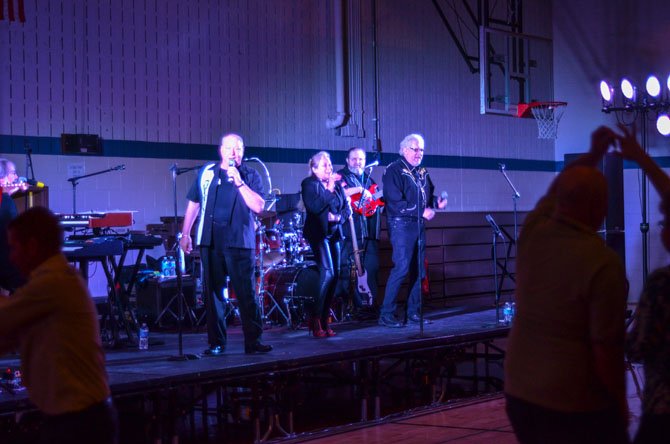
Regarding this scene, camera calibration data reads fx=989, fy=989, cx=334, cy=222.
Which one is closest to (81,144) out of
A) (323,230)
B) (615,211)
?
(323,230)

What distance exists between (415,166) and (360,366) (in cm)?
245

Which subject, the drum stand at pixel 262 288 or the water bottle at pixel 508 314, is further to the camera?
the drum stand at pixel 262 288

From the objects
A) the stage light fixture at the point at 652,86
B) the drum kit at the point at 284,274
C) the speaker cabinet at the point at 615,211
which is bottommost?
the drum kit at the point at 284,274

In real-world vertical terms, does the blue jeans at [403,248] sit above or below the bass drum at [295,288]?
above

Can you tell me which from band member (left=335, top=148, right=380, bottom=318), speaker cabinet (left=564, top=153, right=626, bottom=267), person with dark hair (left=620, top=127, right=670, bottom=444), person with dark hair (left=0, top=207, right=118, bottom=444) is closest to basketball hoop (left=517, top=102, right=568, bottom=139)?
speaker cabinet (left=564, top=153, right=626, bottom=267)

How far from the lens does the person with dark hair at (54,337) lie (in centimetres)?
353

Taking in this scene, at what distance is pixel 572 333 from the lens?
10.8 feet

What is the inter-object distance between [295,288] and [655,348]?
7856mm

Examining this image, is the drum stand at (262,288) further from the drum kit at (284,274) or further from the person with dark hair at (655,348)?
the person with dark hair at (655,348)

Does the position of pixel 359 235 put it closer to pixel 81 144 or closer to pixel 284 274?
pixel 284 274

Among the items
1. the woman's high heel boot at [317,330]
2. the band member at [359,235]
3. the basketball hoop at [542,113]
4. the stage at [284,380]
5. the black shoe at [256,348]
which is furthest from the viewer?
the basketball hoop at [542,113]

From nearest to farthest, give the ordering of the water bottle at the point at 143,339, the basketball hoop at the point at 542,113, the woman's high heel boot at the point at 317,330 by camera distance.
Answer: the water bottle at the point at 143,339 → the woman's high heel boot at the point at 317,330 → the basketball hoop at the point at 542,113

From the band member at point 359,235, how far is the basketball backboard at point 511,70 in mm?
2771

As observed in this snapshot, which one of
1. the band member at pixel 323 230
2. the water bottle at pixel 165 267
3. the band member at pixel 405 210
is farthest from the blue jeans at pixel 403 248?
the water bottle at pixel 165 267
